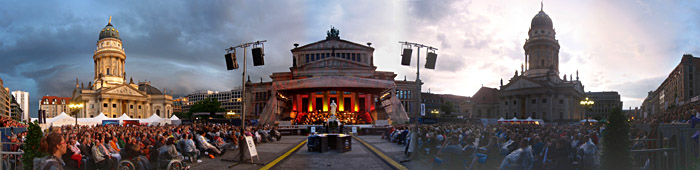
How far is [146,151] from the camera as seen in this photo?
1244 centimetres

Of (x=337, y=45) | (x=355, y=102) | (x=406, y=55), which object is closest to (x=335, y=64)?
(x=337, y=45)

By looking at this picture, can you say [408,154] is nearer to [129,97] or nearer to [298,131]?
[298,131]

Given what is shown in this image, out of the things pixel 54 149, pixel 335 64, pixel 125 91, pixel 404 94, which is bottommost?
pixel 54 149

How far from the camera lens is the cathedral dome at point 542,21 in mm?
95625

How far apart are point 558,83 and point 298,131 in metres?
70.7

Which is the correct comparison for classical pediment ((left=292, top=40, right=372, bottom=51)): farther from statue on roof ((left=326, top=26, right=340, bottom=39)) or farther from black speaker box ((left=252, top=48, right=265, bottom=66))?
black speaker box ((left=252, top=48, right=265, bottom=66))

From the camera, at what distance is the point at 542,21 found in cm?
9569

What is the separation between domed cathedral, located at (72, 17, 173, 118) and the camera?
101938mm

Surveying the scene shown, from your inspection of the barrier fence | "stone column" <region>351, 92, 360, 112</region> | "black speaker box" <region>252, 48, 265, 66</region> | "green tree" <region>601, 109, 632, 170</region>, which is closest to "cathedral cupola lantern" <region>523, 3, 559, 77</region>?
"stone column" <region>351, 92, 360, 112</region>

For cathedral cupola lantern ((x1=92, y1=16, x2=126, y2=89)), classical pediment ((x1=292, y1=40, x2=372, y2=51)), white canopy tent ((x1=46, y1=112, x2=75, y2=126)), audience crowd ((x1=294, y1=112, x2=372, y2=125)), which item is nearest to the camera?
white canopy tent ((x1=46, y1=112, x2=75, y2=126))

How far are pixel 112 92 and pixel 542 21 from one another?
10876 centimetres

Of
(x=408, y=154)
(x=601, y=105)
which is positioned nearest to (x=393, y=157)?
(x=408, y=154)

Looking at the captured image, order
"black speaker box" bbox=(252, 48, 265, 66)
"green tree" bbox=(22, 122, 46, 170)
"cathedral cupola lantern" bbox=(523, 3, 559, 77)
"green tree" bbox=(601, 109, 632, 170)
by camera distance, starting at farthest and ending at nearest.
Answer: "cathedral cupola lantern" bbox=(523, 3, 559, 77), "black speaker box" bbox=(252, 48, 265, 66), "green tree" bbox=(601, 109, 632, 170), "green tree" bbox=(22, 122, 46, 170)

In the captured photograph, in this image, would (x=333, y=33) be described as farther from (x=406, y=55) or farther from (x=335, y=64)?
(x=406, y=55)
